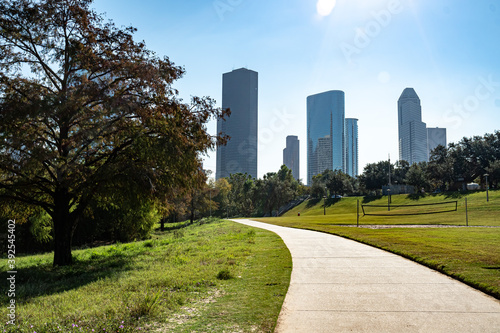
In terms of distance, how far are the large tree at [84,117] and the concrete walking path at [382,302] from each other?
19.3 ft

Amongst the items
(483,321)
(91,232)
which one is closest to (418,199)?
(91,232)

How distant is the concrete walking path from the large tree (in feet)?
19.3

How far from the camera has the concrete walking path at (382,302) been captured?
451 centimetres

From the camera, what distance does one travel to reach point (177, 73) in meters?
12.6

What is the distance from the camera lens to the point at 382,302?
5.57 m

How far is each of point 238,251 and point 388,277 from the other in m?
5.94

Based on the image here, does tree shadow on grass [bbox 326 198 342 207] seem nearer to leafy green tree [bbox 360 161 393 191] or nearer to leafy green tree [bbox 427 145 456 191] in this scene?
leafy green tree [bbox 360 161 393 191]

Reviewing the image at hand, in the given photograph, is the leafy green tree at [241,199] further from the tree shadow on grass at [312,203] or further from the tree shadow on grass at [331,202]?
the tree shadow on grass at [331,202]

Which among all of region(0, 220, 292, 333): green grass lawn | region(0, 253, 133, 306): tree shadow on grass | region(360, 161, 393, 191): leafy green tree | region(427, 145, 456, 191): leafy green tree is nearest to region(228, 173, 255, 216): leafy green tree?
region(360, 161, 393, 191): leafy green tree

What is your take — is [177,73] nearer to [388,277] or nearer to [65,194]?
[65,194]

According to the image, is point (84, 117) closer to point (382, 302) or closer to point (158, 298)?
point (158, 298)

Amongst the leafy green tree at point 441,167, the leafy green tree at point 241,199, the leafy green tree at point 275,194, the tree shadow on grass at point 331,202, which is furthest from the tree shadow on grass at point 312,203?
the leafy green tree at point 441,167

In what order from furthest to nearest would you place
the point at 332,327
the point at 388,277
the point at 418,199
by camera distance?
the point at 418,199, the point at 388,277, the point at 332,327

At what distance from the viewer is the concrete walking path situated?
14.8 feet
